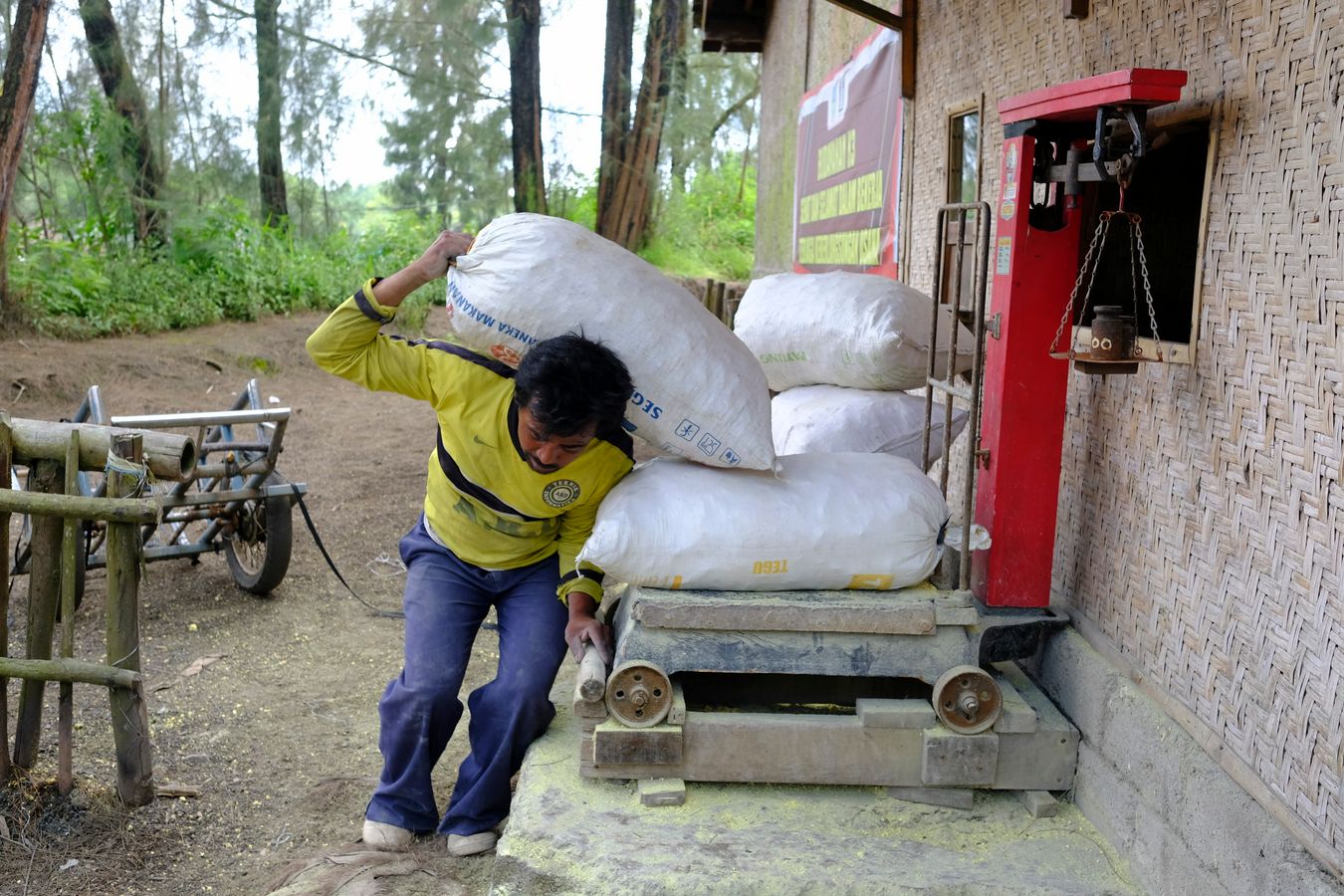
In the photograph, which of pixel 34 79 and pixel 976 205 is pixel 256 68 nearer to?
pixel 34 79

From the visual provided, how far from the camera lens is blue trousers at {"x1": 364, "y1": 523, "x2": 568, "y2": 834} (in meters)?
Result: 3.11

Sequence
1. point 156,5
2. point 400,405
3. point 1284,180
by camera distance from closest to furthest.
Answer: point 1284,180, point 400,405, point 156,5

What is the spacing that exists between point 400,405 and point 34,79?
399cm

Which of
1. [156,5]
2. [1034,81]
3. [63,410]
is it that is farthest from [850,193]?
[156,5]

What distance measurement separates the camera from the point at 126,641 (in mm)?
3396

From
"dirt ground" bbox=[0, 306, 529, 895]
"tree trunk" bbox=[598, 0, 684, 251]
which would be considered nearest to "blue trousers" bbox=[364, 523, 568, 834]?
"dirt ground" bbox=[0, 306, 529, 895]

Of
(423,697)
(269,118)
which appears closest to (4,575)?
(423,697)

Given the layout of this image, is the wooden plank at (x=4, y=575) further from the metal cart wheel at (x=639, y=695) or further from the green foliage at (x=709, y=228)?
the green foliage at (x=709, y=228)

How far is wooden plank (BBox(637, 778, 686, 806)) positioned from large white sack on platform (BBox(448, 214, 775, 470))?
2.68 ft

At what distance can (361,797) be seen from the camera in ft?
12.0

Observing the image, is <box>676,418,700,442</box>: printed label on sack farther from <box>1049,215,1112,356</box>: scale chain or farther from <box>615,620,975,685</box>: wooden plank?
<box>1049,215,1112,356</box>: scale chain

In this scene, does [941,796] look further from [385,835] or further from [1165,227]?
[1165,227]

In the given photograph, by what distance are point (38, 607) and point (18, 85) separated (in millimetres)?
7452

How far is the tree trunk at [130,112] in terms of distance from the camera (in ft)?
41.9
